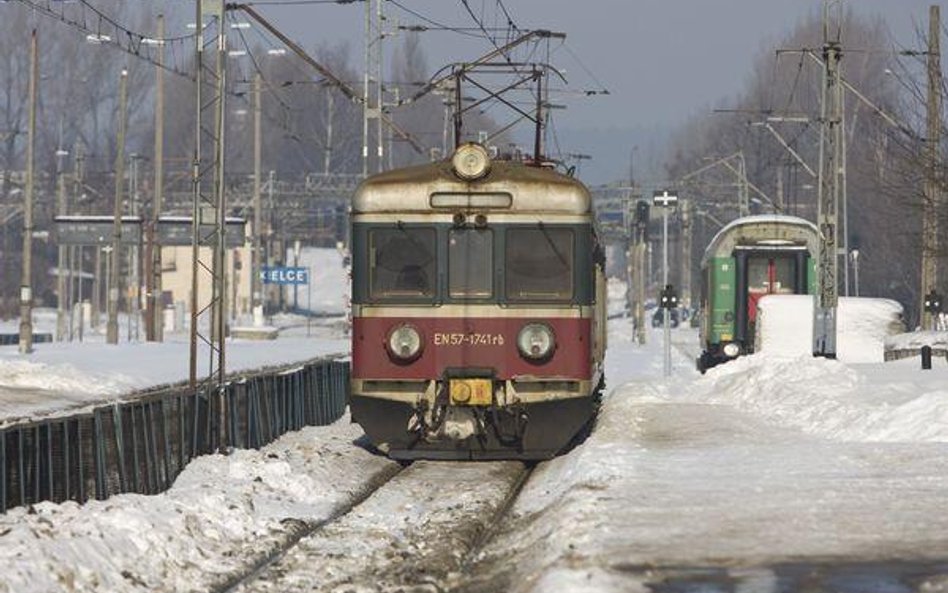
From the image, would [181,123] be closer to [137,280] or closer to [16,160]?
[16,160]

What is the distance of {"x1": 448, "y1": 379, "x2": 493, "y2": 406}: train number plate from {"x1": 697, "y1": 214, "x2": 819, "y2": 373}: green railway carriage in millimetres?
23440

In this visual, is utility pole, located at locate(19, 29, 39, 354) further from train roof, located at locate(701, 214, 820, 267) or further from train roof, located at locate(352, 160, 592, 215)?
train roof, located at locate(352, 160, 592, 215)

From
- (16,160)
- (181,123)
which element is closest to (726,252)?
(16,160)

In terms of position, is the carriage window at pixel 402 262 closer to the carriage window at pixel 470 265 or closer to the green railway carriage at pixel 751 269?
the carriage window at pixel 470 265

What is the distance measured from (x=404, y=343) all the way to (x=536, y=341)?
4.32 feet

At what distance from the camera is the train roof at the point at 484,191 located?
19.5 meters

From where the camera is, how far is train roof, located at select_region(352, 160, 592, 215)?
19.5 m

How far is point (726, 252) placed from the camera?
42.8 m

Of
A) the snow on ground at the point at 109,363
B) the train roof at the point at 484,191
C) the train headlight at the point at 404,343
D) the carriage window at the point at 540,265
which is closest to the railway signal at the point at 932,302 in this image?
the snow on ground at the point at 109,363

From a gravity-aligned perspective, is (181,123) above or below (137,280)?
above

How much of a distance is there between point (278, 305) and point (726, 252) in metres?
70.5

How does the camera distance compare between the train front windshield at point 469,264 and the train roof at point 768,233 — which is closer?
the train front windshield at point 469,264

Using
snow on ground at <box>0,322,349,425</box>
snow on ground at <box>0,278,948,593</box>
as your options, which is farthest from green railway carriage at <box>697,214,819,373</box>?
snow on ground at <box>0,278,948,593</box>

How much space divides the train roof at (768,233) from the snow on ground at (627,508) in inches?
698
